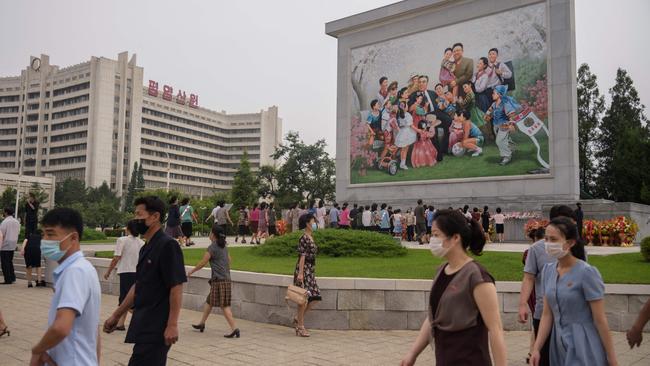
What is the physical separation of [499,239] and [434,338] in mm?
19315

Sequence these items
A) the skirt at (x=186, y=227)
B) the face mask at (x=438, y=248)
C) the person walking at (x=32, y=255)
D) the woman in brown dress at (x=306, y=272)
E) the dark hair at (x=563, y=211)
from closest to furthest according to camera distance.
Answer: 1. the face mask at (x=438, y=248)
2. the dark hair at (x=563, y=211)
3. the woman in brown dress at (x=306, y=272)
4. the person walking at (x=32, y=255)
5. the skirt at (x=186, y=227)

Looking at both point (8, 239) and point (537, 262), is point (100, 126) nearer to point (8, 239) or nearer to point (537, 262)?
point (8, 239)

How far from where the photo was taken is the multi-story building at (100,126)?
89375 mm

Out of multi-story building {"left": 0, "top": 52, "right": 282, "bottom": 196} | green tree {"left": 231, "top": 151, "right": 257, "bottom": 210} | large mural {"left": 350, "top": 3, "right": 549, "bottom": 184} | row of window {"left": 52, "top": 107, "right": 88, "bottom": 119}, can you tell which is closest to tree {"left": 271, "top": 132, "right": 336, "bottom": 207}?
green tree {"left": 231, "top": 151, "right": 257, "bottom": 210}

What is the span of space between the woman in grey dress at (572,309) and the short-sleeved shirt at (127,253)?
6605mm

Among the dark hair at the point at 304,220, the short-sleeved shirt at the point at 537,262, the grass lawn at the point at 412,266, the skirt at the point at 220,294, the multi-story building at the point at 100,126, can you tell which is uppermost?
the multi-story building at the point at 100,126

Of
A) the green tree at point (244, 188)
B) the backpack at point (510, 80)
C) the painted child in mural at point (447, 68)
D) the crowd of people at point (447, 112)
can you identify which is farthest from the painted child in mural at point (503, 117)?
the green tree at point (244, 188)

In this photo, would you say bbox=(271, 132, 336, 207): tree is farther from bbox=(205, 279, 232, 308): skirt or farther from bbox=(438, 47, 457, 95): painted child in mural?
bbox=(205, 279, 232, 308): skirt

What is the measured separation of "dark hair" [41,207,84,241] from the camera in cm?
328

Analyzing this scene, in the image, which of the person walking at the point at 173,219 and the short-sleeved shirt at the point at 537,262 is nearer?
the short-sleeved shirt at the point at 537,262

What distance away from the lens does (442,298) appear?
3123 millimetres

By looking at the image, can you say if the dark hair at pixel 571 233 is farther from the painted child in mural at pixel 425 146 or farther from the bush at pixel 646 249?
the painted child in mural at pixel 425 146

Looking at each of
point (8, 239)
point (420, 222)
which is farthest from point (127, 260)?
point (420, 222)

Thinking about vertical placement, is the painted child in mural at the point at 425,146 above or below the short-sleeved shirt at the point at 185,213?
above
